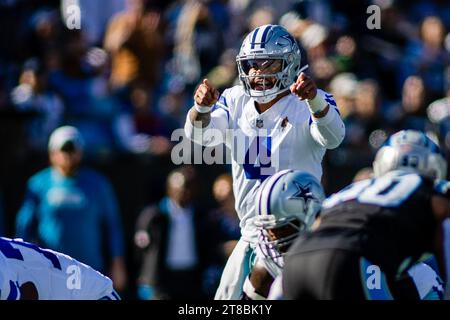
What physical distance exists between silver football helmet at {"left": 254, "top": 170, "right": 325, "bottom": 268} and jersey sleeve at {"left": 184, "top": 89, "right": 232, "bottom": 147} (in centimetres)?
133

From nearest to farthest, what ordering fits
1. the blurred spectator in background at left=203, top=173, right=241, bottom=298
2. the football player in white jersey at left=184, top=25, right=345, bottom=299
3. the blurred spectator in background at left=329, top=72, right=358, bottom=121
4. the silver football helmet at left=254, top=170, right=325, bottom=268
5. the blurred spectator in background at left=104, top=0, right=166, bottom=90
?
the silver football helmet at left=254, top=170, right=325, bottom=268, the football player in white jersey at left=184, top=25, right=345, bottom=299, the blurred spectator in background at left=203, top=173, right=241, bottom=298, the blurred spectator in background at left=329, top=72, right=358, bottom=121, the blurred spectator in background at left=104, top=0, right=166, bottom=90

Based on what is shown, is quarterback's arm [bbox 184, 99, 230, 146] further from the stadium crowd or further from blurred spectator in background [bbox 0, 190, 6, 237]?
blurred spectator in background [bbox 0, 190, 6, 237]

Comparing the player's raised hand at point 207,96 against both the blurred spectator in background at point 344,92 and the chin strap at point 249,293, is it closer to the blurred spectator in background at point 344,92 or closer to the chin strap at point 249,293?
the chin strap at point 249,293

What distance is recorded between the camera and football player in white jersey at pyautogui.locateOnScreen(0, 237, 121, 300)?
284 inches

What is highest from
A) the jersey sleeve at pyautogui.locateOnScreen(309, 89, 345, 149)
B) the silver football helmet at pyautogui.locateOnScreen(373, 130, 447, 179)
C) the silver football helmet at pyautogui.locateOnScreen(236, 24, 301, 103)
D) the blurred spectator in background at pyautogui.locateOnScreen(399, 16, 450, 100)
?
the blurred spectator in background at pyautogui.locateOnScreen(399, 16, 450, 100)

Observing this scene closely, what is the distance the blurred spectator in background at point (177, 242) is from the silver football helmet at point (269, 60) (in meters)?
3.85

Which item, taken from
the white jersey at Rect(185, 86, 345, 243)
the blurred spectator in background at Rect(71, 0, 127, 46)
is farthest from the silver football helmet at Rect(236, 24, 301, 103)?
the blurred spectator in background at Rect(71, 0, 127, 46)

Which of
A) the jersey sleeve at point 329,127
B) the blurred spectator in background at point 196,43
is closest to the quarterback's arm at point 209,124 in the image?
the jersey sleeve at point 329,127

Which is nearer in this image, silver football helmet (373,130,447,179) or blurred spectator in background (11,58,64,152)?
silver football helmet (373,130,447,179)

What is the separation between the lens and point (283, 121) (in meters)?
8.34

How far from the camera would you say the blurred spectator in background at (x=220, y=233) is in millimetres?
12016

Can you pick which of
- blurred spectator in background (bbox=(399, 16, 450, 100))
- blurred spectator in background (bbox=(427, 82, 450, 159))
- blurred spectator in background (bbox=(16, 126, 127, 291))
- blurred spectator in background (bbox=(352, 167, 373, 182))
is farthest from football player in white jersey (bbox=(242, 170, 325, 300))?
blurred spectator in background (bbox=(399, 16, 450, 100))

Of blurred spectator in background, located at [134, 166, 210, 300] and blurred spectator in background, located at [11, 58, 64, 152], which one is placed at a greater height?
blurred spectator in background, located at [11, 58, 64, 152]

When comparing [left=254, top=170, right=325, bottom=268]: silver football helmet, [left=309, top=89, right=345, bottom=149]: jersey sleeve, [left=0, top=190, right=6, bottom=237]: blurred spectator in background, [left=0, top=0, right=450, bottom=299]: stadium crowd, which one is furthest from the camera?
[left=0, top=0, right=450, bottom=299]: stadium crowd
